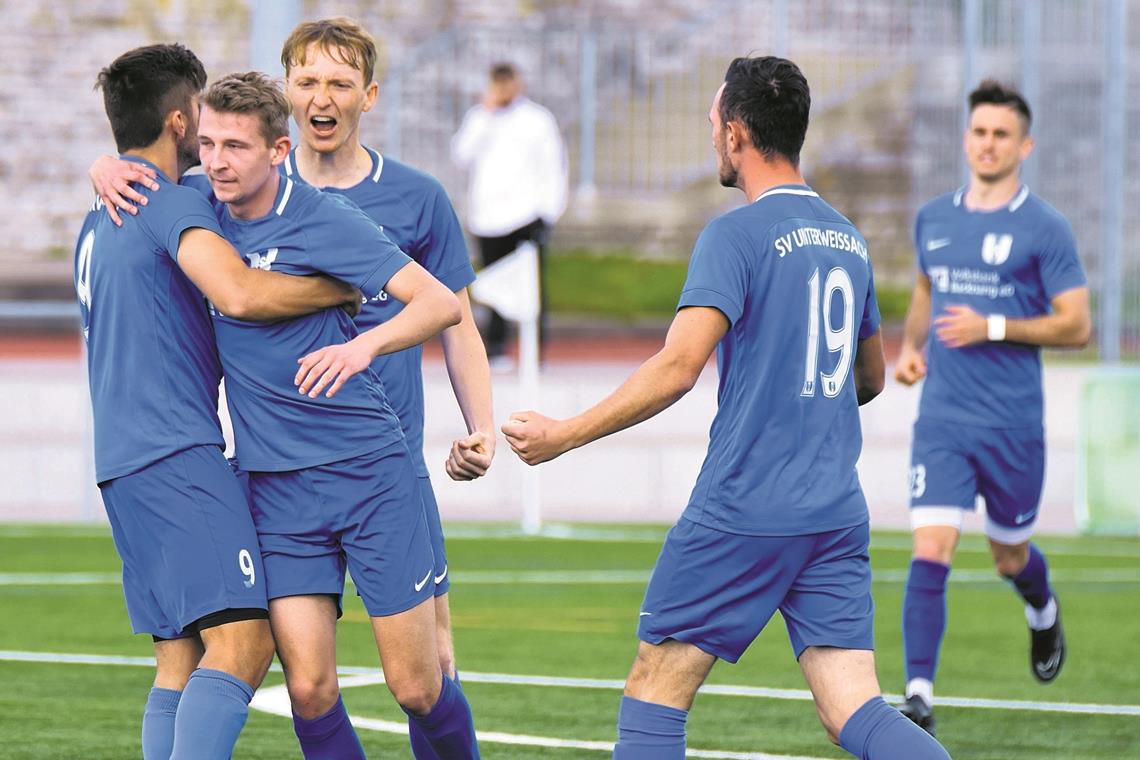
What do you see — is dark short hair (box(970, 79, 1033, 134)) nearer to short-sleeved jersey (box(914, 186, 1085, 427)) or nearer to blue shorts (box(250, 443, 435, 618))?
short-sleeved jersey (box(914, 186, 1085, 427))

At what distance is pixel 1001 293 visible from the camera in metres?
7.54

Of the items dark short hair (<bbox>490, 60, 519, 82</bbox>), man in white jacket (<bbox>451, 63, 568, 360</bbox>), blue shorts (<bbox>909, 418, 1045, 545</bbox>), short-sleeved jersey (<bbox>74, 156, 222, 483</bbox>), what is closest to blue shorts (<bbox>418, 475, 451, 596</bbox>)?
short-sleeved jersey (<bbox>74, 156, 222, 483</bbox>)

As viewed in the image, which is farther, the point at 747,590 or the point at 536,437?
the point at 747,590

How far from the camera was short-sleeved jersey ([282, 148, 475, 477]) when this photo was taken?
17.7 feet

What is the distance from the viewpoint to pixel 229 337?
4793 mm

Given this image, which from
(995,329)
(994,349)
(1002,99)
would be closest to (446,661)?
(995,329)

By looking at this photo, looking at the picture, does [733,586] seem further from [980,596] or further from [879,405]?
[879,405]

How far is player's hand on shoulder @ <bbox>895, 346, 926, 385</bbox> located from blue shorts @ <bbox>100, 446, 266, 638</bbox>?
344cm

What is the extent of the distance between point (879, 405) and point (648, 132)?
729 cm

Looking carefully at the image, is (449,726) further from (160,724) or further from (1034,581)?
(1034,581)

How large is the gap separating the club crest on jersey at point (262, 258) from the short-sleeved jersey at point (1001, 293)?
3.41 m

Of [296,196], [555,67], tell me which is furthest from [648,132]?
[296,196]

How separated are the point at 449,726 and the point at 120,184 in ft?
5.15

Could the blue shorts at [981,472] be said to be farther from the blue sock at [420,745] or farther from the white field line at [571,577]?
the white field line at [571,577]
